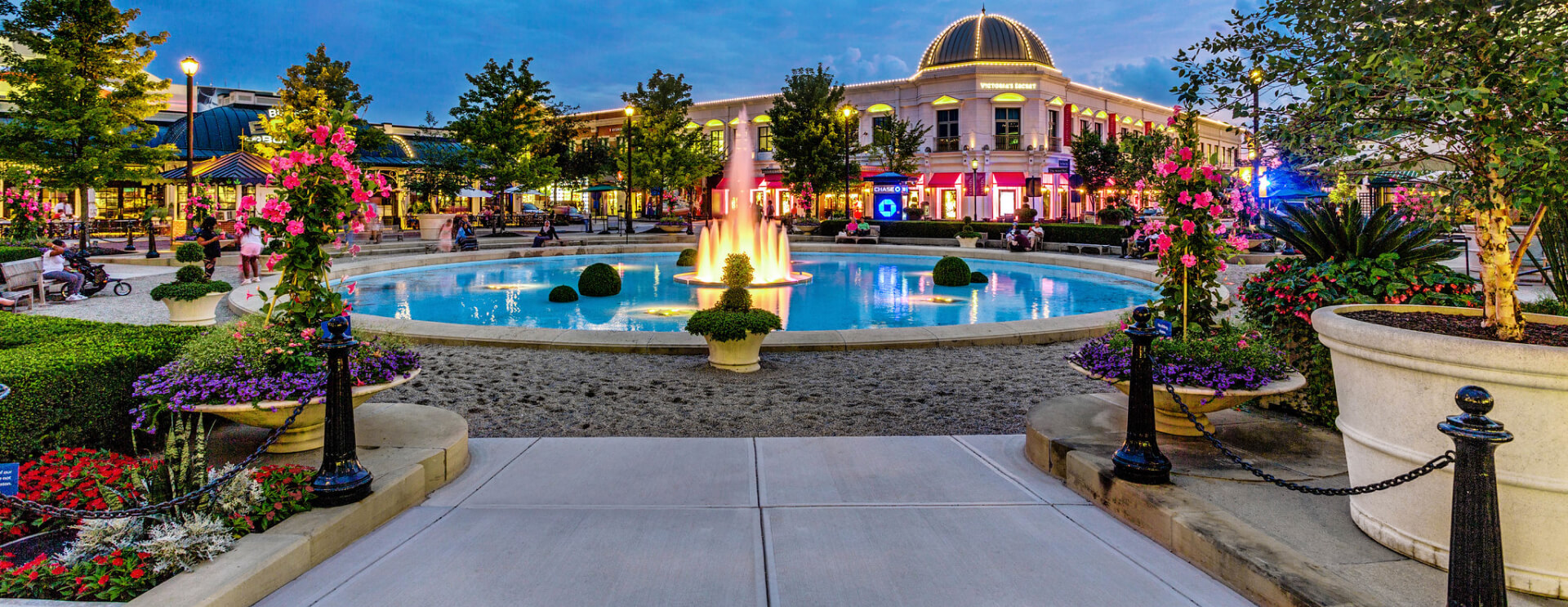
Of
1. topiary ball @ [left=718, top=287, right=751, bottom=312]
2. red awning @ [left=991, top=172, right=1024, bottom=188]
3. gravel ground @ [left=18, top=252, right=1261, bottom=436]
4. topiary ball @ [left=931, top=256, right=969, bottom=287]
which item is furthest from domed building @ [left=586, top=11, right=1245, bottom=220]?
gravel ground @ [left=18, top=252, right=1261, bottom=436]

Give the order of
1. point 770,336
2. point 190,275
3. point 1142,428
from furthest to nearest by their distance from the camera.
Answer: point 190,275 < point 770,336 < point 1142,428

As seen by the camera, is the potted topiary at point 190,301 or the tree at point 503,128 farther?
the tree at point 503,128

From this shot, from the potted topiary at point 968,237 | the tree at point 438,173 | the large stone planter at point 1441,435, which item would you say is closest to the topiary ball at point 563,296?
the large stone planter at point 1441,435

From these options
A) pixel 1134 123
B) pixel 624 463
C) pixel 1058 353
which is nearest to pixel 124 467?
pixel 624 463

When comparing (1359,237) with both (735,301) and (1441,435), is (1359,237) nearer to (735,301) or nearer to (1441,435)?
(1441,435)

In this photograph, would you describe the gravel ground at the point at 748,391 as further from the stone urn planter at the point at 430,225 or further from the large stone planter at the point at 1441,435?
the stone urn planter at the point at 430,225

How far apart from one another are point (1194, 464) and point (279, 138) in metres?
6.77

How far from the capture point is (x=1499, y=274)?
Answer: 13.9ft

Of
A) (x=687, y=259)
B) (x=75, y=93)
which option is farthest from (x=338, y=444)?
(x=75, y=93)

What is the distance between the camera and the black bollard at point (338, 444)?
15.4 feet

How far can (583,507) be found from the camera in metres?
5.18

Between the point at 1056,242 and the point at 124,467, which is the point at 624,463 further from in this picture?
the point at 1056,242

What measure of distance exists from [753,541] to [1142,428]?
2392 mm

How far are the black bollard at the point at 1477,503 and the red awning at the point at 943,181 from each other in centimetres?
5416
